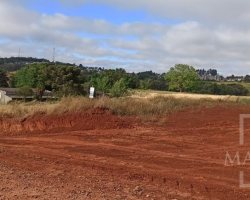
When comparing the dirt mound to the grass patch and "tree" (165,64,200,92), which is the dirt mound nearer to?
the grass patch

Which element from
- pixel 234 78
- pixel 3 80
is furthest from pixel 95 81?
pixel 234 78

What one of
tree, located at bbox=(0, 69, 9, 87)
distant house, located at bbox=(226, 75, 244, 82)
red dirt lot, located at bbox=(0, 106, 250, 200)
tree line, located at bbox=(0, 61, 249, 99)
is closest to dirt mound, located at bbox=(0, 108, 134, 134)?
red dirt lot, located at bbox=(0, 106, 250, 200)

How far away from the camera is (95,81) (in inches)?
2459

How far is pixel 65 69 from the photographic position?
6169cm

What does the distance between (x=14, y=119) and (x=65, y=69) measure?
44.3 metres

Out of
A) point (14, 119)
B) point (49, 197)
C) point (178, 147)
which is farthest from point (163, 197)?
point (14, 119)

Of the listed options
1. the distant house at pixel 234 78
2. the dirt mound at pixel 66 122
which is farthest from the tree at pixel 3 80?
the dirt mound at pixel 66 122

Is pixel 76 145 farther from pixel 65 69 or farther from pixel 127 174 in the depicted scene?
pixel 65 69

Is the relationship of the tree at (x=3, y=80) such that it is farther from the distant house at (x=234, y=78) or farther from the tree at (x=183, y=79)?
the distant house at (x=234, y=78)

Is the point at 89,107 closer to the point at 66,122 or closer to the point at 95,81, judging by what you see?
the point at 66,122

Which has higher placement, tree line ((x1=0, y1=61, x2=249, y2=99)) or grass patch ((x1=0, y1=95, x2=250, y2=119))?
tree line ((x1=0, y1=61, x2=249, y2=99))

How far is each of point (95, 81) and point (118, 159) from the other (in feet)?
173

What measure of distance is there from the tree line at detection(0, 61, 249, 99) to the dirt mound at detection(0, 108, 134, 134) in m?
18.4

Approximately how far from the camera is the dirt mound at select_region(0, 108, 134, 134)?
16.6 metres
